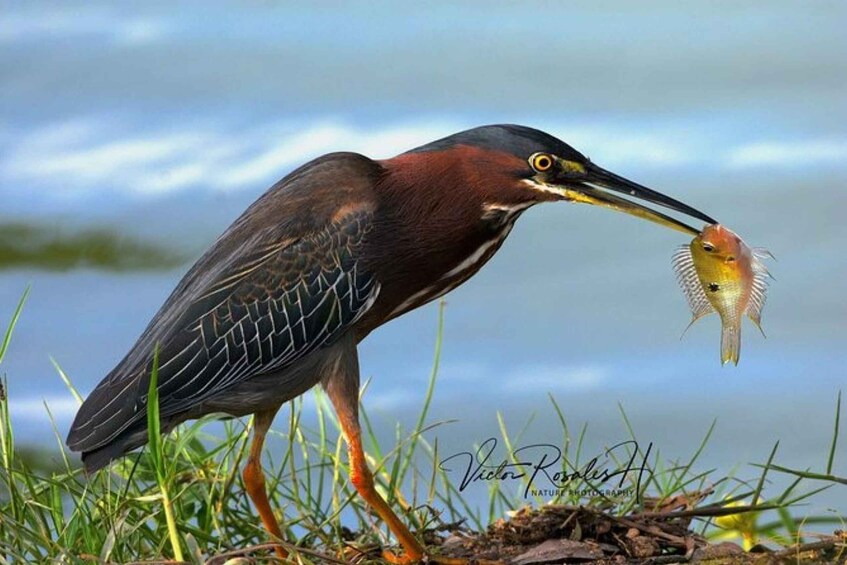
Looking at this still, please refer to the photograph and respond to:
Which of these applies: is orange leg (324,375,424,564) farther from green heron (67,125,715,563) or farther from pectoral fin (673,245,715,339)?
pectoral fin (673,245,715,339)

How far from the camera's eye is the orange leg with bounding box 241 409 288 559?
17.2 ft

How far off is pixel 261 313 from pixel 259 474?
69 cm

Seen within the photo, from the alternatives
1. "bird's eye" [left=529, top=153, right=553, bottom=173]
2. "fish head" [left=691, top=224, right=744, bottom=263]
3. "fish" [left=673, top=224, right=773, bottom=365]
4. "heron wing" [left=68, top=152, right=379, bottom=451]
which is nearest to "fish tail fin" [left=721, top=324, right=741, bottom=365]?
"fish" [left=673, top=224, right=773, bottom=365]

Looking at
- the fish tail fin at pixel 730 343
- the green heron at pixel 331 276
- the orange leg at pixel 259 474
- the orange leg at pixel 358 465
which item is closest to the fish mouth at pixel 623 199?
the green heron at pixel 331 276

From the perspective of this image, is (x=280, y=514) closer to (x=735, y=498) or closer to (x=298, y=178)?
(x=298, y=178)

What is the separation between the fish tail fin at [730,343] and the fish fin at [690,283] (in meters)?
0.14

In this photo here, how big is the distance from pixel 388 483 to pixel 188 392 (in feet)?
3.28

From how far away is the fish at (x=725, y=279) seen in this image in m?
4.81

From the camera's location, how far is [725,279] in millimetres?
4902

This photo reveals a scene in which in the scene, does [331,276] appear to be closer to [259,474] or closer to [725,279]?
[259,474]

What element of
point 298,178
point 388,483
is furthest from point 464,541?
point 298,178

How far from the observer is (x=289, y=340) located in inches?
199

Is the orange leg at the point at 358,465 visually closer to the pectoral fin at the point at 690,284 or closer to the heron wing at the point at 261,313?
the heron wing at the point at 261,313

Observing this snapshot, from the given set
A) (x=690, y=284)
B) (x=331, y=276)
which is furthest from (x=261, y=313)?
(x=690, y=284)
